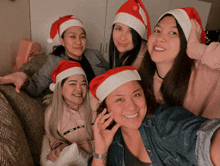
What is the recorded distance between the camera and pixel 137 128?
0.84m

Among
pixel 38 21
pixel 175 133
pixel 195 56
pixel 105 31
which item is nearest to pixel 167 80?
pixel 195 56

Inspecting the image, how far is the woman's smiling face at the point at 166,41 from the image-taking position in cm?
94

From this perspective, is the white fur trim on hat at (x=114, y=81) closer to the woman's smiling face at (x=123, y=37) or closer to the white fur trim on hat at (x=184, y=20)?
the white fur trim on hat at (x=184, y=20)

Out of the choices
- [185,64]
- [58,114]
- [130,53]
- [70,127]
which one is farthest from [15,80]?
[185,64]

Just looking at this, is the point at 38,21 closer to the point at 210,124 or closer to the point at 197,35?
the point at 197,35

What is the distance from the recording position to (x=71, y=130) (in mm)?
1209

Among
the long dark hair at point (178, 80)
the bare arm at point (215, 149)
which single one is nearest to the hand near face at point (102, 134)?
the long dark hair at point (178, 80)

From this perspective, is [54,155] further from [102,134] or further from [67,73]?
[67,73]

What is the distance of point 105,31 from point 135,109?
2.23m

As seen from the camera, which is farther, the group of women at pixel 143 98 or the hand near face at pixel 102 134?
the hand near face at pixel 102 134

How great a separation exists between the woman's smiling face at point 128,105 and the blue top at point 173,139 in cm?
7

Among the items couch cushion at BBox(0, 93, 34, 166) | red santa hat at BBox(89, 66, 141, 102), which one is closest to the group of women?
red santa hat at BBox(89, 66, 141, 102)

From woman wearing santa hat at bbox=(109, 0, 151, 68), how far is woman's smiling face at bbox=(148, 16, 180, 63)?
0.40m

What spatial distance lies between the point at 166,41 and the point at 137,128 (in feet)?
1.83
